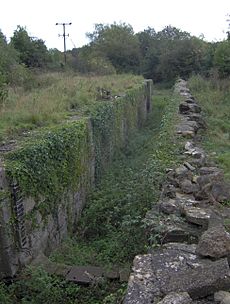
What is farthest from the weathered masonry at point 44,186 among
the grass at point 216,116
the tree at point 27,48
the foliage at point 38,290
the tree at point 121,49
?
the tree at point 121,49

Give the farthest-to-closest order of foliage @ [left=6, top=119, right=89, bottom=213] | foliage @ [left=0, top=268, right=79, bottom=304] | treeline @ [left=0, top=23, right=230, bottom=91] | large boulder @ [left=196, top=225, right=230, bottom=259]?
1. treeline @ [left=0, top=23, right=230, bottom=91]
2. foliage @ [left=6, top=119, right=89, bottom=213]
3. foliage @ [left=0, top=268, right=79, bottom=304]
4. large boulder @ [left=196, top=225, right=230, bottom=259]

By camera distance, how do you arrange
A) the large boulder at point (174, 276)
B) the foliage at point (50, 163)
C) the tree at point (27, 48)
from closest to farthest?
the large boulder at point (174, 276) → the foliage at point (50, 163) → the tree at point (27, 48)

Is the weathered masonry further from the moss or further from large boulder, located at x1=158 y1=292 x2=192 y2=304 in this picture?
large boulder, located at x1=158 y1=292 x2=192 y2=304

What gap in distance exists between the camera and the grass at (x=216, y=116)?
27.4ft

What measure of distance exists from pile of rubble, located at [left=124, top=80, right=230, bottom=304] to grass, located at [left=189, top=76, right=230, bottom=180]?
1.39 m

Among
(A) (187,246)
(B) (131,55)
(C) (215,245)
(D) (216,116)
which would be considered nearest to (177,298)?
(C) (215,245)

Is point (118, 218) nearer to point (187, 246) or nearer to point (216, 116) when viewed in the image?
point (187, 246)

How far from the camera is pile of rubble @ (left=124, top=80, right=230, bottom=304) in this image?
9.93 ft

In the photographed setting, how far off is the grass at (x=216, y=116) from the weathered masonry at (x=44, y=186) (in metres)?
2.74

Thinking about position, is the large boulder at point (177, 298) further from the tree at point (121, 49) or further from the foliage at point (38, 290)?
the tree at point (121, 49)

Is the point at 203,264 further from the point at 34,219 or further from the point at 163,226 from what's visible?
the point at 34,219

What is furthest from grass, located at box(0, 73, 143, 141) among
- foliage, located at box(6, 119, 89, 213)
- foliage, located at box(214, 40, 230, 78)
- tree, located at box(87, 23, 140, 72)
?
tree, located at box(87, 23, 140, 72)

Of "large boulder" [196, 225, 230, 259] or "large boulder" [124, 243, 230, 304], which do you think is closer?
"large boulder" [124, 243, 230, 304]

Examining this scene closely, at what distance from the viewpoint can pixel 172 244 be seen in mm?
3977
